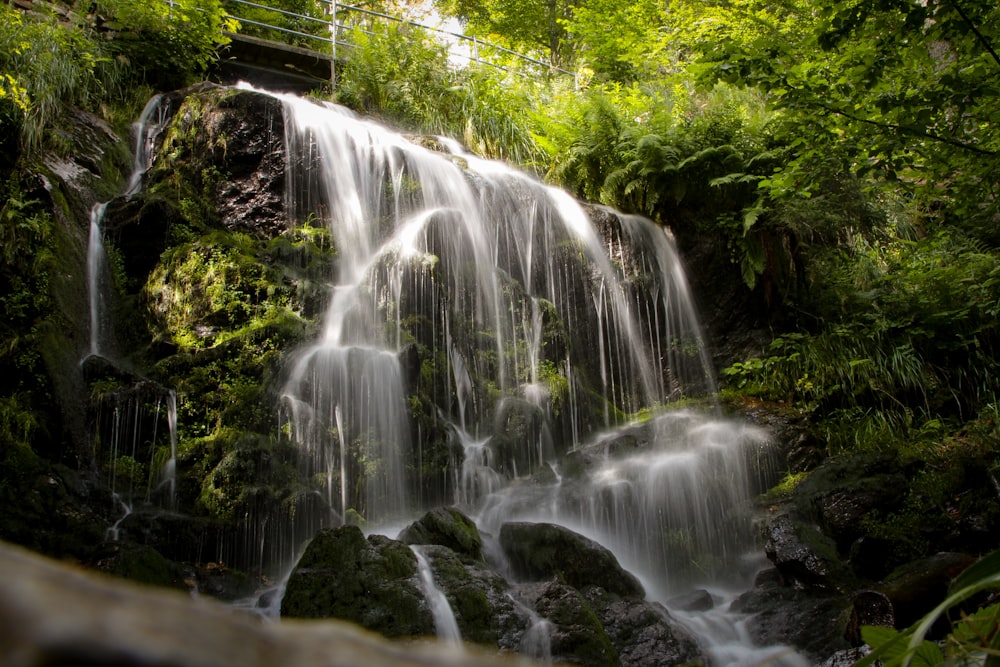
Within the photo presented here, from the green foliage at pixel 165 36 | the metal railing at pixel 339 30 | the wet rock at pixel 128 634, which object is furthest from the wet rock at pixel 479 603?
the metal railing at pixel 339 30

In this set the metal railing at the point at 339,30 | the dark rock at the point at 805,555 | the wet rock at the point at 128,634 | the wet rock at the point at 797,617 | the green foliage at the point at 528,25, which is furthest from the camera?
the green foliage at the point at 528,25

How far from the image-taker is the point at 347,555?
17.6 ft

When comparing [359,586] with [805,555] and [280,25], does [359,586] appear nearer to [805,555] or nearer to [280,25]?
[805,555]

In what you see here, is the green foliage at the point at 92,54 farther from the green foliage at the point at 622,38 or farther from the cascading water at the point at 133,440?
the green foliage at the point at 622,38

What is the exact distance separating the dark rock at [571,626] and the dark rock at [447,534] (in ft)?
2.86

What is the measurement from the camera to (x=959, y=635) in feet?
4.43

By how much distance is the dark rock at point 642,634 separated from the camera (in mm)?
5055

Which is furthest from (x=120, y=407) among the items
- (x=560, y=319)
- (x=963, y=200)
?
(x=963, y=200)

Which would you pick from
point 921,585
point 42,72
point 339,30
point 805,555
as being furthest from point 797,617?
point 339,30

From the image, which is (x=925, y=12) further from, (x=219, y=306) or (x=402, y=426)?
(x=219, y=306)

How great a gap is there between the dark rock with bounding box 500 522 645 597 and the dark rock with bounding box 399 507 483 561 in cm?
41

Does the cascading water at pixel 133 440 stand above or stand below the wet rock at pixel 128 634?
below

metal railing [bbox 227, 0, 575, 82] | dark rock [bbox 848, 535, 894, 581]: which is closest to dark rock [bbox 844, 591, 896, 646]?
dark rock [bbox 848, 535, 894, 581]

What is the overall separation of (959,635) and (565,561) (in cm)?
520
